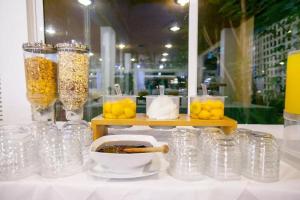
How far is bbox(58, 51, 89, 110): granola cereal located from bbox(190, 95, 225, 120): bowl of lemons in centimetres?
49

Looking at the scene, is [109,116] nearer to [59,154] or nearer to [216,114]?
[59,154]

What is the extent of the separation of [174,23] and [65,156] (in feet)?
3.20

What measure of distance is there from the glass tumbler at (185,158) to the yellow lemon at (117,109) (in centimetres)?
25

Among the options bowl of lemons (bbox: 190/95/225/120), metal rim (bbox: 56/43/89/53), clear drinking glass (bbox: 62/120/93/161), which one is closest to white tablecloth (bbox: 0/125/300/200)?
clear drinking glass (bbox: 62/120/93/161)

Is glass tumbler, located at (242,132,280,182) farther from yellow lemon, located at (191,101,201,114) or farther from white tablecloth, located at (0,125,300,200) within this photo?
yellow lemon, located at (191,101,201,114)

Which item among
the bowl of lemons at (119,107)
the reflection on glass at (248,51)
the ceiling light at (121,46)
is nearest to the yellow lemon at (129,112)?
the bowl of lemons at (119,107)

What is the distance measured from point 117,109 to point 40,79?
345 millimetres

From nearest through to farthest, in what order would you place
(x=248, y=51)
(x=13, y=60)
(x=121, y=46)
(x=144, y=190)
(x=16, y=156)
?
(x=144, y=190), (x=16, y=156), (x=13, y=60), (x=248, y=51), (x=121, y=46)

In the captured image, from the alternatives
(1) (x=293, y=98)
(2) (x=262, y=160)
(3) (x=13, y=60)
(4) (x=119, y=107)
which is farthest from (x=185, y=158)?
(3) (x=13, y=60)

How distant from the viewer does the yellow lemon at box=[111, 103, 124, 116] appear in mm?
869

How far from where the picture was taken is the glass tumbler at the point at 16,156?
2.20ft

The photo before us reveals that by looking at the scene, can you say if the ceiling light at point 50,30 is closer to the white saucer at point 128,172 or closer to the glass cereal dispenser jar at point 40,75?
the glass cereal dispenser jar at point 40,75

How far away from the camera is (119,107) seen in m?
0.87

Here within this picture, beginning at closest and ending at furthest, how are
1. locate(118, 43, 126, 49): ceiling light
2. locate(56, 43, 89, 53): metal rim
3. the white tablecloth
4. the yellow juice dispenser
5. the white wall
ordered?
the white tablecloth → the yellow juice dispenser → locate(56, 43, 89, 53): metal rim → the white wall → locate(118, 43, 126, 49): ceiling light
